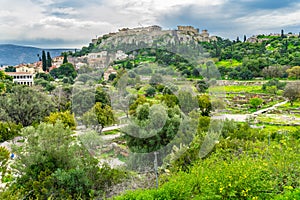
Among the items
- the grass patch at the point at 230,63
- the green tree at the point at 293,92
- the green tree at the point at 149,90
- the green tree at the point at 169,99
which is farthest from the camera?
the grass patch at the point at 230,63

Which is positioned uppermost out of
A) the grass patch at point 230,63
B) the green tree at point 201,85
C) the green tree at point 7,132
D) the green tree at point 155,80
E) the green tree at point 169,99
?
the grass patch at point 230,63

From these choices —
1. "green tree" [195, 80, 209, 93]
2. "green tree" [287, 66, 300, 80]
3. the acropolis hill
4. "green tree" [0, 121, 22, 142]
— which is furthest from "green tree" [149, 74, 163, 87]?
"green tree" [287, 66, 300, 80]

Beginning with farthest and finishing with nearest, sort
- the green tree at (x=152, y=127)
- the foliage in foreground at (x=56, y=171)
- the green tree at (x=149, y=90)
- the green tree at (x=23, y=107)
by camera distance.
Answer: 1. the green tree at (x=23, y=107)
2. the green tree at (x=149, y=90)
3. the green tree at (x=152, y=127)
4. the foliage in foreground at (x=56, y=171)

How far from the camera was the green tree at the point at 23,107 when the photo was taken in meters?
18.5

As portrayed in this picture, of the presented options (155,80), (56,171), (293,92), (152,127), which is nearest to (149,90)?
(155,80)

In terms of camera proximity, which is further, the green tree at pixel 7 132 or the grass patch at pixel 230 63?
the grass patch at pixel 230 63

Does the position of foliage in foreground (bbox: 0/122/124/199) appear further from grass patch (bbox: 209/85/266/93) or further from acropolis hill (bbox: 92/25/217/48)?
grass patch (bbox: 209/85/266/93)

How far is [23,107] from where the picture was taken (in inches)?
732

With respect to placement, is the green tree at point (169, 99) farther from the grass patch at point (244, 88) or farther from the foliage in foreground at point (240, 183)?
the grass patch at point (244, 88)

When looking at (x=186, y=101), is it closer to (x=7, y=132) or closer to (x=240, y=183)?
(x=240, y=183)

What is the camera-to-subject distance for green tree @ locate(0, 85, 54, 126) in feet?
60.7

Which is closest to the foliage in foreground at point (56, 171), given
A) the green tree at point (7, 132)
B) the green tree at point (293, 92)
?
the green tree at point (7, 132)

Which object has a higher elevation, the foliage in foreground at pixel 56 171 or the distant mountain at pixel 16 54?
the distant mountain at pixel 16 54

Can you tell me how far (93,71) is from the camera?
6.83 meters
